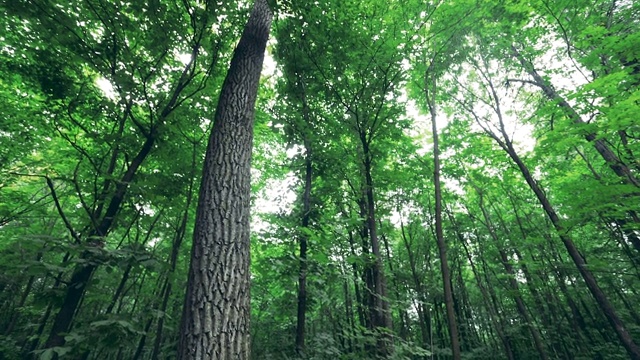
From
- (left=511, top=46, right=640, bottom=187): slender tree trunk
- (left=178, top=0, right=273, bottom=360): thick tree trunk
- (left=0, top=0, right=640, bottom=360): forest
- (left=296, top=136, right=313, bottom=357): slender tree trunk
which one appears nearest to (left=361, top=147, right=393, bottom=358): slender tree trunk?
(left=0, top=0, right=640, bottom=360): forest

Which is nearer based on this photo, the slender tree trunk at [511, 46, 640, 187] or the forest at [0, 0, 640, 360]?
the forest at [0, 0, 640, 360]

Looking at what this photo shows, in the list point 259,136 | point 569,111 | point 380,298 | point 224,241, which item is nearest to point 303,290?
point 380,298

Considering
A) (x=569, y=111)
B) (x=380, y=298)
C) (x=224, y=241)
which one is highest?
(x=569, y=111)

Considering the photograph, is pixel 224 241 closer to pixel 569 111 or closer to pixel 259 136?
pixel 259 136

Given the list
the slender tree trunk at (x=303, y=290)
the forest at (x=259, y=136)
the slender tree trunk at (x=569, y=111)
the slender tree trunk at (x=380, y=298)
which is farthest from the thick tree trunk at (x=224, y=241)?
the slender tree trunk at (x=569, y=111)

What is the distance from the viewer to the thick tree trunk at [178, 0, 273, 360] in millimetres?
2246

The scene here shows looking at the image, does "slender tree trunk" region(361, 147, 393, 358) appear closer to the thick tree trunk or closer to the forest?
the forest

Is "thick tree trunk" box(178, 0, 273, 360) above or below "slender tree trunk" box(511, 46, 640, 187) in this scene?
below

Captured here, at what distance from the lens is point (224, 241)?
265 centimetres

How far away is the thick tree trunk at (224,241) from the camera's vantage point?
7.37 ft

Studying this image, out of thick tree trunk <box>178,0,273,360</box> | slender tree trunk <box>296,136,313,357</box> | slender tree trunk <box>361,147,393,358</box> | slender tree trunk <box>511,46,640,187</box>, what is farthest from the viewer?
slender tree trunk <box>511,46,640,187</box>

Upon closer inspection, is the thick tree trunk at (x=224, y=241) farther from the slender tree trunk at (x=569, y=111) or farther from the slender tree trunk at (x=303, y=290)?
the slender tree trunk at (x=569, y=111)

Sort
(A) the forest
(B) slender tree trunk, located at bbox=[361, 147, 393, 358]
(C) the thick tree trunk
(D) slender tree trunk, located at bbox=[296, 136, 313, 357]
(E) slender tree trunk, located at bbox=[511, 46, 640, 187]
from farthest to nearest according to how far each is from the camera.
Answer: (E) slender tree trunk, located at bbox=[511, 46, 640, 187]
(D) slender tree trunk, located at bbox=[296, 136, 313, 357]
(B) slender tree trunk, located at bbox=[361, 147, 393, 358]
(A) the forest
(C) the thick tree trunk

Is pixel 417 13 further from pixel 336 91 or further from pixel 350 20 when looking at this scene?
pixel 336 91
